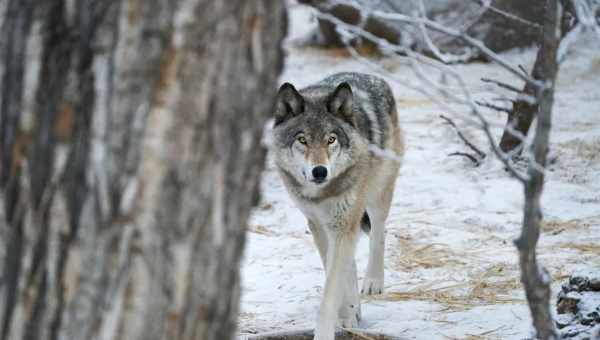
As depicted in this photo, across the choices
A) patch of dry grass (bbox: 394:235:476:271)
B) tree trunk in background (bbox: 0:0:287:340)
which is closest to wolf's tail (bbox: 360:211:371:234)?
patch of dry grass (bbox: 394:235:476:271)

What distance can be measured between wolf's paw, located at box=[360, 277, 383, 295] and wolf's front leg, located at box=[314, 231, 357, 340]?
68cm

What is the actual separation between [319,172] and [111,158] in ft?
9.86

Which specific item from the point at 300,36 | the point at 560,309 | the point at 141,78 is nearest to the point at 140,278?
the point at 141,78

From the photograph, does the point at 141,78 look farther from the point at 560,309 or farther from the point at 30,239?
the point at 560,309

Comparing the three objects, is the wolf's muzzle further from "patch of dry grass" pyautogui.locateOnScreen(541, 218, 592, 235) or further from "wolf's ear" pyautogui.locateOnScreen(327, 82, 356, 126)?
"patch of dry grass" pyautogui.locateOnScreen(541, 218, 592, 235)

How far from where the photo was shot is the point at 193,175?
1.87 meters

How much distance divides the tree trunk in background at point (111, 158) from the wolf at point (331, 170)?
9.36ft

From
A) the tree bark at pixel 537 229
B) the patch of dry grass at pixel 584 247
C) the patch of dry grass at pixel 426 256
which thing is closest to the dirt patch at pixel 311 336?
the patch of dry grass at pixel 426 256

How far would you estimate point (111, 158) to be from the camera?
184cm

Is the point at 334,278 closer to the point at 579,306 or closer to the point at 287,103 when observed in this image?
the point at 287,103

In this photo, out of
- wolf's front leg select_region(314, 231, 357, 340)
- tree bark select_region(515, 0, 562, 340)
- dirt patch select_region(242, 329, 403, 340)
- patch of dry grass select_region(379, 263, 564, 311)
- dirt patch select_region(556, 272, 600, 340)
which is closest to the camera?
tree bark select_region(515, 0, 562, 340)

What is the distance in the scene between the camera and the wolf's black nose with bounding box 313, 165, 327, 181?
15.7ft

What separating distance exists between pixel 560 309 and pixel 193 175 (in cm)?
283

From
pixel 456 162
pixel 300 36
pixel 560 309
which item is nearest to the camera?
pixel 560 309
